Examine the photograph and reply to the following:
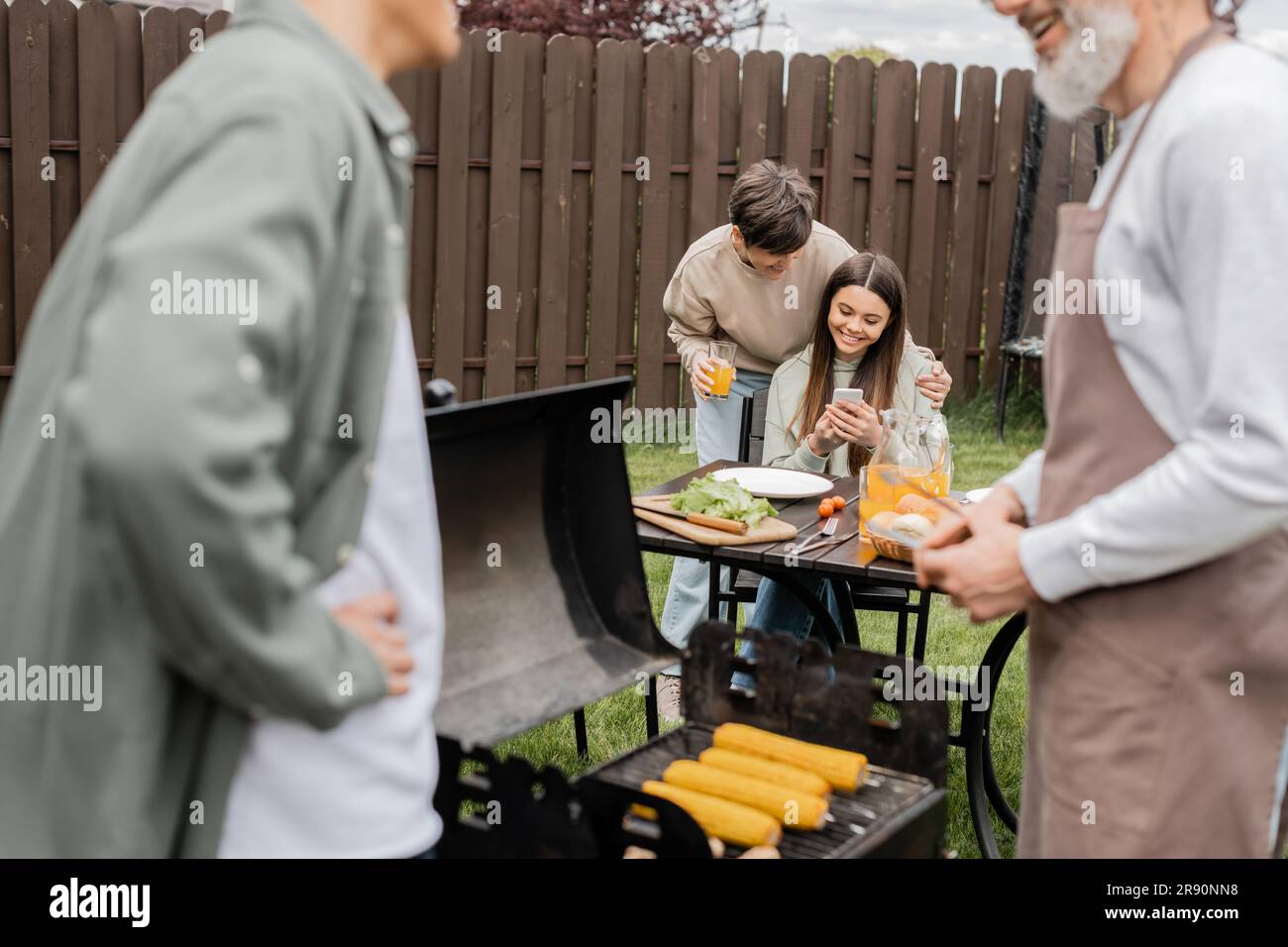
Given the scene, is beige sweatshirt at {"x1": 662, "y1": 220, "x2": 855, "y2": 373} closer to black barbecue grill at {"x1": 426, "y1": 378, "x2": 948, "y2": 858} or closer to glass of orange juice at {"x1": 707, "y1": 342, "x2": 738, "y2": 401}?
glass of orange juice at {"x1": 707, "y1": 342, "x2": 738, "y2": 401}

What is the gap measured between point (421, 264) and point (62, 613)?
7032 millimetres

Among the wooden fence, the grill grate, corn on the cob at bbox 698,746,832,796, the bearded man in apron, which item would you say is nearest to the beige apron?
the bearded man in apron

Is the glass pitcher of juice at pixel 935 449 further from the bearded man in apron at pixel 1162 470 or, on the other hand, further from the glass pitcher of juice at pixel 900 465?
the bearded man in apron at pixel 1162 470

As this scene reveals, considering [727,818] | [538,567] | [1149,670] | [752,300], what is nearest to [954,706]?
[752,300]

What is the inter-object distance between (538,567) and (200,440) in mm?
1645

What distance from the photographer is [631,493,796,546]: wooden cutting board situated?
3.37 meters

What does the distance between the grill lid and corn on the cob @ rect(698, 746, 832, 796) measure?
8.8 inches

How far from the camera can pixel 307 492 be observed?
131 centimetres

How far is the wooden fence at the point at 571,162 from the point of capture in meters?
7.14

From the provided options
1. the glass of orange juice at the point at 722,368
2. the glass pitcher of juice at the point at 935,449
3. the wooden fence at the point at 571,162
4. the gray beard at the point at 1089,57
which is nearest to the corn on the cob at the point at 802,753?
the glass pitcher of juice at the point at 935,449

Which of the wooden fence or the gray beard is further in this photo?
the wooden fence
